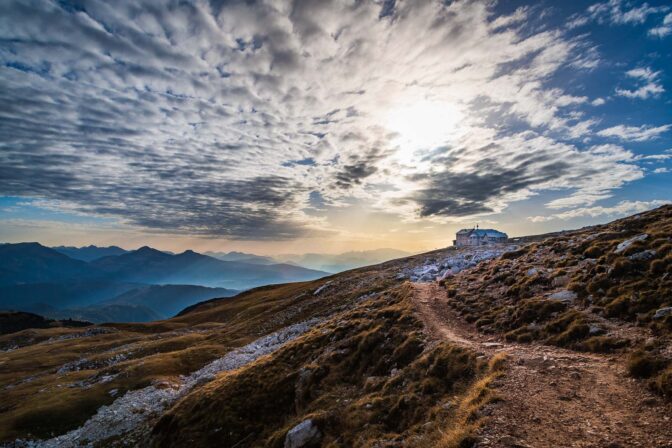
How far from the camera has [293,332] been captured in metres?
58.4

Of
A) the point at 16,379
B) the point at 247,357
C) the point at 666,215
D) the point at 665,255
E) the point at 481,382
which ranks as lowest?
the point at 16,379

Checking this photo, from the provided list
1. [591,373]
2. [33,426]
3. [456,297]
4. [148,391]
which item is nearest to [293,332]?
[148,391]

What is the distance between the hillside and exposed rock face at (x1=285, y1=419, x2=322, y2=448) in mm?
90

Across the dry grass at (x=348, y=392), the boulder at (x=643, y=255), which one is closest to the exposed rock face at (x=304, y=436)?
the dry grass at (x=348, y=392)

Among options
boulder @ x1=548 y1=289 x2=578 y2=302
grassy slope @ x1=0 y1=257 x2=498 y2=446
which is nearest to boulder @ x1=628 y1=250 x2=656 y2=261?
boulder @ x1=548 y1=289 x2=578 y2=302

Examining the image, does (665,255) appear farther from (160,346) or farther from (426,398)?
(160,346)

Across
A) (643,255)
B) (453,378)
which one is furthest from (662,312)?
(453,378)

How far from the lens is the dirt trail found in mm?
12117

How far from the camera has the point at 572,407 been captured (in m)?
14.2

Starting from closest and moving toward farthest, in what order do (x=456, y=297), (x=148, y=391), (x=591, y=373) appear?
(x=591, y=373) < (x=456, y=297) < (x=148, y=391)

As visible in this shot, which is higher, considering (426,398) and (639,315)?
(639,315)

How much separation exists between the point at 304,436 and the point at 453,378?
10.6 m

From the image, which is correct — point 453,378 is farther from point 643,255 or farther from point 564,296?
point 643,255

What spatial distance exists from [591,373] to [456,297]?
22599 millimetres
